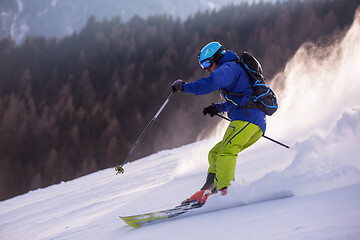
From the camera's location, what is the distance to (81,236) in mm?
3291

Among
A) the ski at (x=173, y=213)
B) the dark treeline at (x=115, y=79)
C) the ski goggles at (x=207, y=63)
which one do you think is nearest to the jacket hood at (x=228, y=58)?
the ski goggles at (x=207, y=63)

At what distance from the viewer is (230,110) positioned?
3.39m

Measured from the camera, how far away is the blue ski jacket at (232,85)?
2.95m

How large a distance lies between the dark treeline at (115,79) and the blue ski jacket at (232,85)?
2896 cm

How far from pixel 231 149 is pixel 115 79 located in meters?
39.9

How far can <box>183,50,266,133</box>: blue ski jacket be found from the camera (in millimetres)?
2949

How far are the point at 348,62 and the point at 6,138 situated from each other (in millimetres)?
37979

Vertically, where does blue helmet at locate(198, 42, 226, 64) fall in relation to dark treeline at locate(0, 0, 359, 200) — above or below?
below

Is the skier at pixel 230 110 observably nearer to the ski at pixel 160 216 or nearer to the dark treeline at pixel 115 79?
the ski at pixel 160 216

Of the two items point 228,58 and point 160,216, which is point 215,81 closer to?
point 228,58

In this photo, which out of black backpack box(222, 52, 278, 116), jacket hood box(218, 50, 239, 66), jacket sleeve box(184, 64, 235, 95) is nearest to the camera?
jacket sleeve box(184, 64, 235, 95)

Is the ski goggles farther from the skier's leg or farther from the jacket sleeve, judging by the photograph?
the skier's leg

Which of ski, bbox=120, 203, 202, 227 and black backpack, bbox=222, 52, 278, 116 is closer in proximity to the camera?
ski, bbox=120, 203, 202, 227

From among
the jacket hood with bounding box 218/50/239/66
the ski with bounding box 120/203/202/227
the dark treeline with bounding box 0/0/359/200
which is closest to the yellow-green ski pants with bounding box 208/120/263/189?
the ski with bounding box 120/203/202/227
